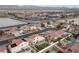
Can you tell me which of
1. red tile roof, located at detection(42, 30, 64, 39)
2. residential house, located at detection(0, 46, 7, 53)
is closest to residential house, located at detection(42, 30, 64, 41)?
red tile roof, located at detection(42, 30, 64, 39)

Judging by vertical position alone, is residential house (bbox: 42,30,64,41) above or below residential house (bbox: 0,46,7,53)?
above

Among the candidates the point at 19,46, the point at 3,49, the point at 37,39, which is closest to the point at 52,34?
the point at 37,39

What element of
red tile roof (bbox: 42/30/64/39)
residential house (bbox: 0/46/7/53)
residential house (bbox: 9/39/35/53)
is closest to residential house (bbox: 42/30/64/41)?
red tile roof (bbox: 42/30/64/39)

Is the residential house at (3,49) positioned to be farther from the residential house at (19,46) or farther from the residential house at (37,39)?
the residential house at (37,39)

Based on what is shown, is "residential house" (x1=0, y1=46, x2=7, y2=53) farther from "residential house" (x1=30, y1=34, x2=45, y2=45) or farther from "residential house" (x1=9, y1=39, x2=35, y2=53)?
"residential house" (x1=30, y1=34, x2=45, y2=45)

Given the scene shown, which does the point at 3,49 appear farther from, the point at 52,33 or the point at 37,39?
the point at 52,33

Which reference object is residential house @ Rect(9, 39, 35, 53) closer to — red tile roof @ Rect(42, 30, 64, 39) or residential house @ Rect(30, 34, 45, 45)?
residential house @ Rect(30, 34, 45, 45)

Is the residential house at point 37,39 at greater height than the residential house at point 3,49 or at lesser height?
greater

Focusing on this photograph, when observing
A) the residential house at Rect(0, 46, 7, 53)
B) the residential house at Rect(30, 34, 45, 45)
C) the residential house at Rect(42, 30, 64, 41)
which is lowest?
the residential house at Rect(0, 46, 7, 53)

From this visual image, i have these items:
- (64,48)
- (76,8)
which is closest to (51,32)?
(64,48)

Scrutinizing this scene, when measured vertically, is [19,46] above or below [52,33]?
below

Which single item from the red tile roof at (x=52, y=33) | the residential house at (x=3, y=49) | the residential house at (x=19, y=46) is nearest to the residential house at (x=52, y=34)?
the red tile roof at (x=52, y=33)
